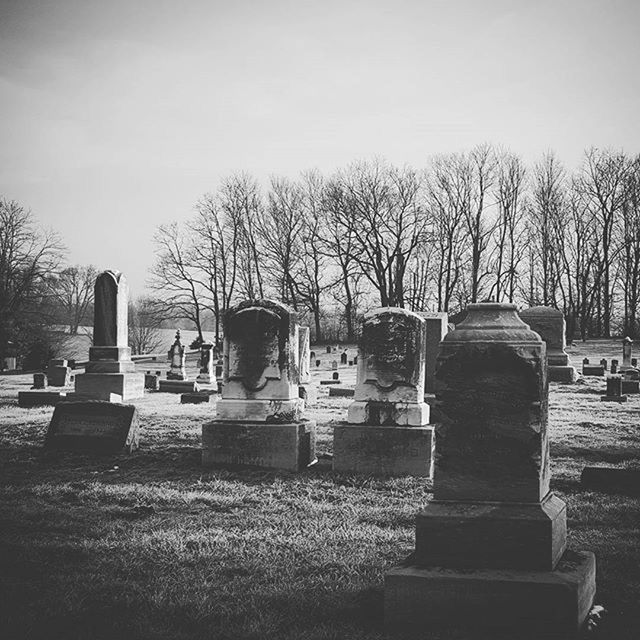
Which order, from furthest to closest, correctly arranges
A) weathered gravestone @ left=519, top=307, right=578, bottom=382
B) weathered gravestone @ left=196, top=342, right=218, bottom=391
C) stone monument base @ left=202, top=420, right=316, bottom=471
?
1. weathered gravestone @ left=519, top=307, right=578, bottom=382
2. weathered gravestone @ left=196, top=342, right=218, bottom=391
3. stone monument base @ left=202, top=420, right=316, bottom=471

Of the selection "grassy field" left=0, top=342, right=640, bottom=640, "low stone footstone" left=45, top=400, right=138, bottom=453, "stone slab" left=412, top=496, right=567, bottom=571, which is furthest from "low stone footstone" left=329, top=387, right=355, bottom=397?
"stone slab" left=412, top=496, right=567, bottom=571

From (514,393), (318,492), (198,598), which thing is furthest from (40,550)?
(514,393)

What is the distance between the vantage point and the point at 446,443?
4.03m

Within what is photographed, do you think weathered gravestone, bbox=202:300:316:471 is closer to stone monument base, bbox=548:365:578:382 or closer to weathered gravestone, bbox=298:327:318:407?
weathered gravestone, bbox=298:327:318:407

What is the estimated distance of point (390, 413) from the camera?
816 cm

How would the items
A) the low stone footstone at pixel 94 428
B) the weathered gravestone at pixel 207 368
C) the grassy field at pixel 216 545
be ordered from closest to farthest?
the grassy field at pixel 216 545 < the low stone footstone at pixel 94 428 < the weathered gravestone at pixel 207 368

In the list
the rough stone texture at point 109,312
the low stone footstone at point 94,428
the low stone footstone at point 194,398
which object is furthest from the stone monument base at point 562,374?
the low stone footstone at point 94,428

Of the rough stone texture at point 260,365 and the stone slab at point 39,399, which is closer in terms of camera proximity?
the rough stone texture at point 260,365

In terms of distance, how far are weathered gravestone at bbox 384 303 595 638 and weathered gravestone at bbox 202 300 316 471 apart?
4472 mm

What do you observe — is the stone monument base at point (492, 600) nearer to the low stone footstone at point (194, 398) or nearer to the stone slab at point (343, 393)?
the low stone footstone at point (194, 398)

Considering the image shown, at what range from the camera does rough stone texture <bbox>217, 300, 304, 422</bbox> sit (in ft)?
A: 28.2

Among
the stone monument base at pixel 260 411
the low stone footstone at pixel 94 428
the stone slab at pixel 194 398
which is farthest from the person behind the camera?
the stone slab at pixel 194 398

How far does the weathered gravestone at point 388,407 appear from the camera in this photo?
25.9 ft

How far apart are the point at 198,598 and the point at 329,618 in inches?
31.8
